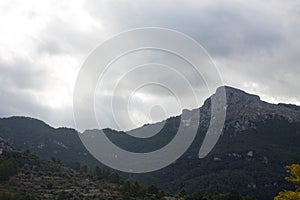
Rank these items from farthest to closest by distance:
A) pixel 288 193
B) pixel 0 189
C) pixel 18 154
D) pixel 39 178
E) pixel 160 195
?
pixel 18 154 < pixel 39 178 < pixel 160 195 < pixel 0 189 < pixel 288 193

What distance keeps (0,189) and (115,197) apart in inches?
946

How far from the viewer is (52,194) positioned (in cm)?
9069

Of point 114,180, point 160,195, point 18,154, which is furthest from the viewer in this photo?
point 18,154

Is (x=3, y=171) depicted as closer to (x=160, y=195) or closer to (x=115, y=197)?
(x=115, y=197)

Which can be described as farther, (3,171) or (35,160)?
(35,160)

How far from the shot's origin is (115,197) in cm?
9262

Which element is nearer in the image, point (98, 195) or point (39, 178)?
point (98, 195)

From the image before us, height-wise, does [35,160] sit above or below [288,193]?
above

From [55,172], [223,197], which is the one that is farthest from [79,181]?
[223,197]

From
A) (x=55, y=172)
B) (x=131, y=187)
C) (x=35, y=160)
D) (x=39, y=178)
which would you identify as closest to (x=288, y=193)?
(x=131, y=187)

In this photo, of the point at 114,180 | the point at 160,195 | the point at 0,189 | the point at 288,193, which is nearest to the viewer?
the point at 288,193

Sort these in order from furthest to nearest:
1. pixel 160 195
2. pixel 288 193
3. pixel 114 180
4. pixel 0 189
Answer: pixel 114 180 < pixel 160 195 < pixel 0 189 < pixel 288 193

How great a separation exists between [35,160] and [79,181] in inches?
810

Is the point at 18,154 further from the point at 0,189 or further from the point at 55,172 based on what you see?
the point at 0,189
